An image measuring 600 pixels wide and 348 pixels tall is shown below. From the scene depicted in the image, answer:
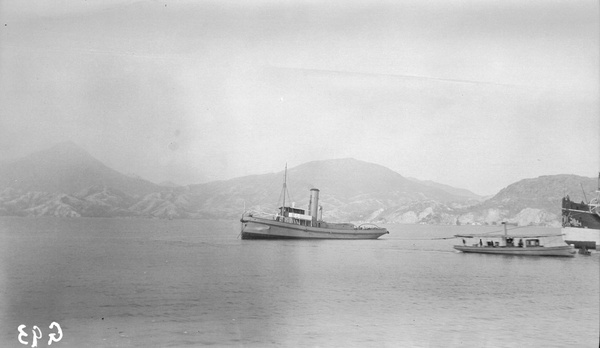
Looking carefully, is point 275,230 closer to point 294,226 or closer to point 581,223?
point 294,226

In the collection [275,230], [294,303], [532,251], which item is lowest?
[294,303]

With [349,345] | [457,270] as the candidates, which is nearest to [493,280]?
[457,270]

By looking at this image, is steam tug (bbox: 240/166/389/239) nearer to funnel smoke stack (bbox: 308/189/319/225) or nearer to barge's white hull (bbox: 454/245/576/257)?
funnel smoke stack (bbox: 308/189/319/225)

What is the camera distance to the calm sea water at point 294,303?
27.8ft

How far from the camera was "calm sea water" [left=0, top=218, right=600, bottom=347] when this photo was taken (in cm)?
846

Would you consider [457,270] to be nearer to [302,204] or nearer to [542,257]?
[542,257]

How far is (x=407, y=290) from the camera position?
43.7ft

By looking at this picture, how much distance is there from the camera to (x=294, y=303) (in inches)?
434

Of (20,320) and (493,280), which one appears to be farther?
(493,280)

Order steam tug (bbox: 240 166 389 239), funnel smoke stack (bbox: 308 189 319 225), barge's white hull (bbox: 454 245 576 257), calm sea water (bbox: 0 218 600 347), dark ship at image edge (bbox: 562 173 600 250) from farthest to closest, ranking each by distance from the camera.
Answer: funnel smoke stack (bbox: 308 189 319 225) < steam tug (bbox: 240 166 389 239) < dark ship at image edge (bbox: 562 173 600 250) < barge's white hull (bbox: 454 245 576 257) < calm sea water (bbox: 0 218 600 347)

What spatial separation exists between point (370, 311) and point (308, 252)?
13498 millimetres

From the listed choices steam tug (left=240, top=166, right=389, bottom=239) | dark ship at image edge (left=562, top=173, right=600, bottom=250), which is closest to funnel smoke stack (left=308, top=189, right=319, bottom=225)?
steam tug (left=240, top=166, right=389, bottom=239)

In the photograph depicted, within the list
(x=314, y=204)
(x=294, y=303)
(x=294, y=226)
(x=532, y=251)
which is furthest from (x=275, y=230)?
(x=294, y=303)

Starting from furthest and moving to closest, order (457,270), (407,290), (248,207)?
(248,207)
(457,270)
(407,290)
